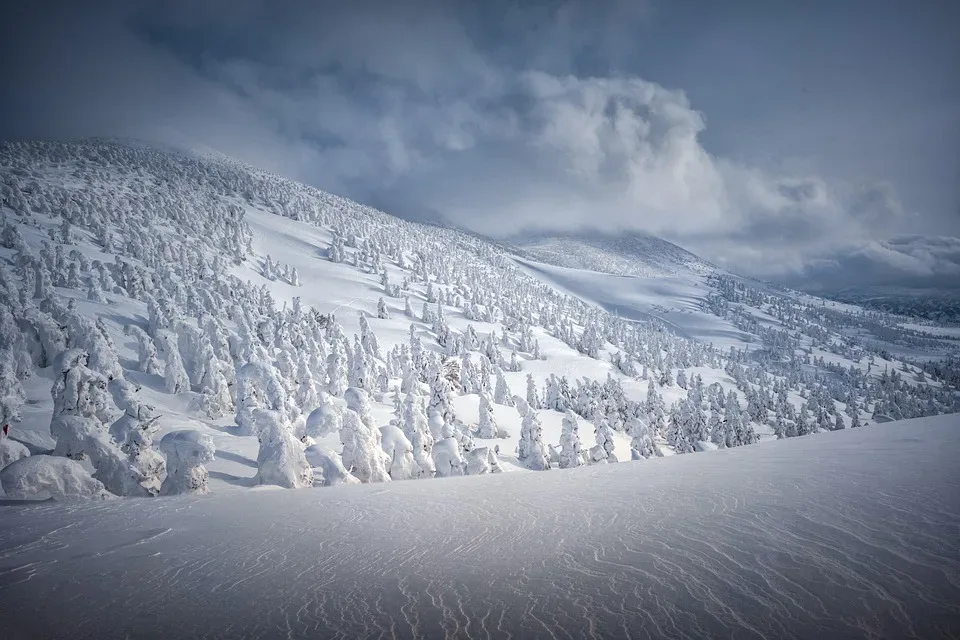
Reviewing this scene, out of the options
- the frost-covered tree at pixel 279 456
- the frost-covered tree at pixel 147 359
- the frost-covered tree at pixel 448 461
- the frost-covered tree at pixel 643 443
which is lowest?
the frost-covered tree at pixel 643 443

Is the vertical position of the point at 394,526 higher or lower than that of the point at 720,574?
lower

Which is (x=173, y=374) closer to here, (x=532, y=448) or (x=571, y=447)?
(x=532, y=448)

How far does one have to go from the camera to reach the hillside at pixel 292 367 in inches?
1078

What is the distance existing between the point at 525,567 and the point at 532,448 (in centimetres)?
4002

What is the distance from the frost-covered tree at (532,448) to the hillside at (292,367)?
0.22 meters

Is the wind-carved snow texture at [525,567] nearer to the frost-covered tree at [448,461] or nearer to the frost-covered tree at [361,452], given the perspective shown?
the frost-covered tree at [361,452]

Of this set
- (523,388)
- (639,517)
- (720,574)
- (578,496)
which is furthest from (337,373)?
(720,574)

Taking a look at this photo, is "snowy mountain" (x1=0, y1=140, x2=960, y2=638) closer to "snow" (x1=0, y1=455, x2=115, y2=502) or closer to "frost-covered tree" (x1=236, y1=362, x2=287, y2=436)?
"snow" (x1=0, y1=455, x2=115, y2=502)

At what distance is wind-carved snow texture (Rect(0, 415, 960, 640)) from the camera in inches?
246

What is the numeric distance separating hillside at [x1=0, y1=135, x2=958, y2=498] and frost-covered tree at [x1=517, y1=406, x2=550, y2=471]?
223 mm

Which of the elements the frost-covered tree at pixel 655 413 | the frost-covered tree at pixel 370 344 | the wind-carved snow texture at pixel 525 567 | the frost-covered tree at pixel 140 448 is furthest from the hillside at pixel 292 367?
the wind-carved snow texture at pixel 525 567

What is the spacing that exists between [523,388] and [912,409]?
9448cm

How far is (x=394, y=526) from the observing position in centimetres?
1396

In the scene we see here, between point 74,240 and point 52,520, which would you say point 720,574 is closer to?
point 52,520
